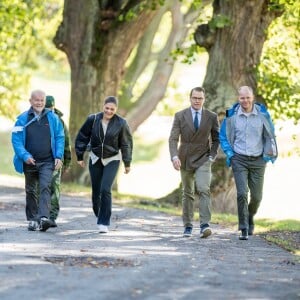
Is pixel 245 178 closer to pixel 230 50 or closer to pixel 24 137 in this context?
pixel 24 137

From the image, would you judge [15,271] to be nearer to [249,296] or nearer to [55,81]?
[249,296]

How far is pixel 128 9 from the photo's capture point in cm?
2533

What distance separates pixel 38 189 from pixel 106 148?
3.60 ft

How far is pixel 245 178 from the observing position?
1466cm

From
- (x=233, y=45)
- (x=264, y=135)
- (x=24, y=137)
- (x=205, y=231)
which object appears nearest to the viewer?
(x=24, y=137)

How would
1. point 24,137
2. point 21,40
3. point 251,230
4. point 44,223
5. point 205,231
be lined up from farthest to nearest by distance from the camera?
point 21,40
point 251,230
point 205,231
point 24,137
point 44,223

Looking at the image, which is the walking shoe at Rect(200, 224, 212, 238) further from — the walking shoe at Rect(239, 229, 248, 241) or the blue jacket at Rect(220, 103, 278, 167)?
the blue jacket at Rect(220, 103, 278, 167)

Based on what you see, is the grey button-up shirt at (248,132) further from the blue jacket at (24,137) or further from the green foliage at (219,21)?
the green foliage at (219,21)

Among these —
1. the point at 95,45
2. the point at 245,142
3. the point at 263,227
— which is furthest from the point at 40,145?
the point at 95,45

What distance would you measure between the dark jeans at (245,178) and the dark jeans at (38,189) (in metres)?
2.59

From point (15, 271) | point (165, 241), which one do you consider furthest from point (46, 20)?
point (15, 271)

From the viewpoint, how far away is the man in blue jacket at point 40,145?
45.8 feet

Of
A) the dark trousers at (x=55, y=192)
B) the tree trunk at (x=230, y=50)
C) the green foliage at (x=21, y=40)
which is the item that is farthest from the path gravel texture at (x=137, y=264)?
the green foliage at (x=21, y=40)

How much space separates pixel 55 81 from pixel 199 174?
6640 centimetres
